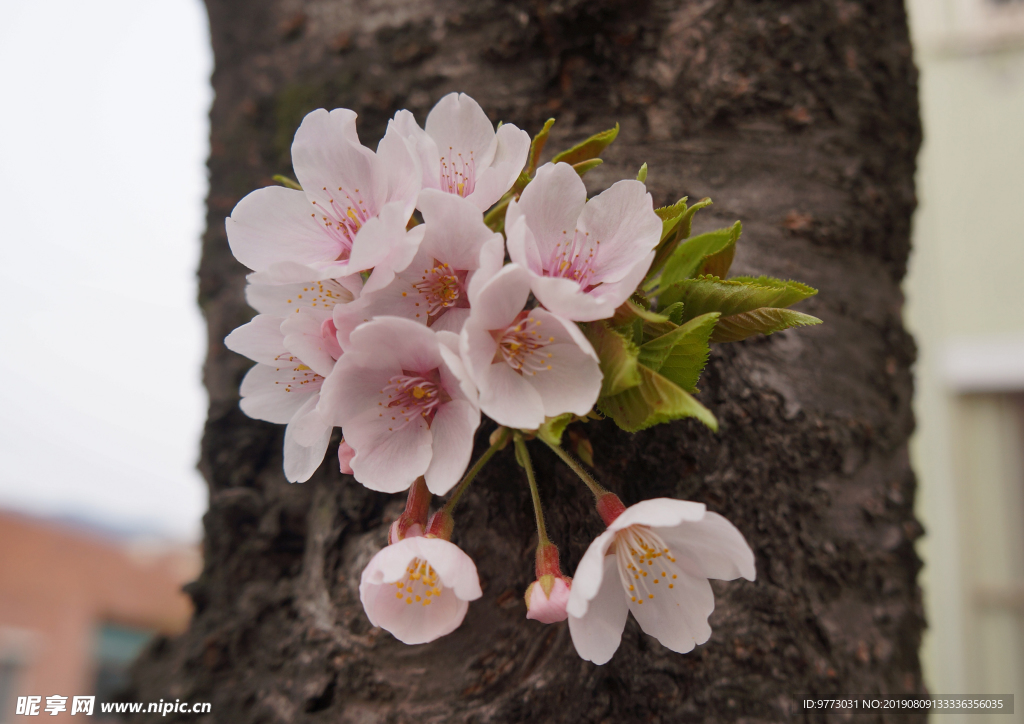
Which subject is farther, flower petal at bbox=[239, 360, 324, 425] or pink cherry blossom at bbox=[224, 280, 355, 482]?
flower petal at bbox=[239, 360, 324, 425]

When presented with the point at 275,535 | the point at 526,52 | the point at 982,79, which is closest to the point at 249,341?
the point at 275,535

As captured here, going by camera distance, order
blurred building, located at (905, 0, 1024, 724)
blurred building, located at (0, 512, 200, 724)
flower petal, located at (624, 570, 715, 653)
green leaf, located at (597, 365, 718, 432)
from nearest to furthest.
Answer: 1. green leaf, located at (597, 365, 718, 432)
2. flower petal, located at (624, 570, 715, 653)
3. blurred building, located at (905, 0, 1024, 724)
4. blurred building, located at (0, 512, 200, 724)

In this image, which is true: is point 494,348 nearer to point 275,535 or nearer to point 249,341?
point 249,341

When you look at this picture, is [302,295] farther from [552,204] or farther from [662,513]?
[662,513]

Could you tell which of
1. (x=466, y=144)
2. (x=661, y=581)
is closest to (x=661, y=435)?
(x=661, y=581)

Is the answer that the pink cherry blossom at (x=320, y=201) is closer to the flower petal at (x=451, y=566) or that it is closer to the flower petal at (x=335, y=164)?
the flower petal at (x=335, y=164)

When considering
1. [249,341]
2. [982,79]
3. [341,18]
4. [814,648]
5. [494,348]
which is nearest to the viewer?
[494,348]

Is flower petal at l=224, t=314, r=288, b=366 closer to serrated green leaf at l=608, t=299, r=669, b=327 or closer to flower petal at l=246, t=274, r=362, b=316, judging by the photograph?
flower petal at l=246, t=274, r=362, b=316

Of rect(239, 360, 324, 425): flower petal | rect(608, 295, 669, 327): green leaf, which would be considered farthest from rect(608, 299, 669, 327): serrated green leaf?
rect(239, 360, 324, 425): flower petal
